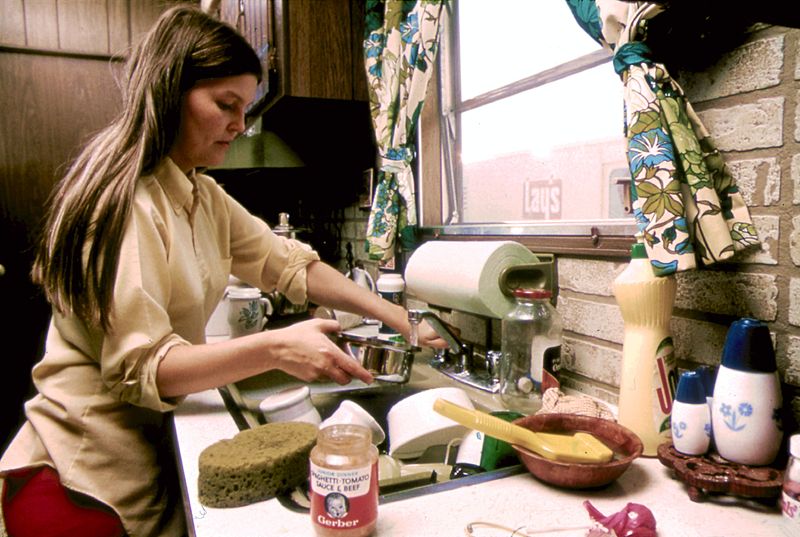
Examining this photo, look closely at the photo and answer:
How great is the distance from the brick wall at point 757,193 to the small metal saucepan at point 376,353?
55cm

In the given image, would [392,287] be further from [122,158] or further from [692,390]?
[692,390]

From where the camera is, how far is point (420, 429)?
3.00 ft

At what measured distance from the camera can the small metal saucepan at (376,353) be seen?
1.15m

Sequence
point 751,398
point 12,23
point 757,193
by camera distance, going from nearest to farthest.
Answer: point 751,398, point 757,193, point 12,23

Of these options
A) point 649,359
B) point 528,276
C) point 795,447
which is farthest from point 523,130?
point 795,447

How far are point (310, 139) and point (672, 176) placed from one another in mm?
1993

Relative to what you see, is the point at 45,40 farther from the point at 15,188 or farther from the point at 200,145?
the point at 200,145

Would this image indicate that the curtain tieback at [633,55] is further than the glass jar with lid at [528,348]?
No

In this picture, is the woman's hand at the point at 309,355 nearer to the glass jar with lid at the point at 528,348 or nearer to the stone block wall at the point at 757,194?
the glass jar with lid at the point at 528,348

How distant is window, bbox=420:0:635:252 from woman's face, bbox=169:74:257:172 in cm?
73

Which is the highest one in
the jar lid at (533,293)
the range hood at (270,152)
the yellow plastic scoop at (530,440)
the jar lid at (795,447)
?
the range hood at (270,152)

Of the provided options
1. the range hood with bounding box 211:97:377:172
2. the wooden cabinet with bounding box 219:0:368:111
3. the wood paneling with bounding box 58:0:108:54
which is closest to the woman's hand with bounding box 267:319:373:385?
the wooden cabinet with bounding box 219:0:368:111

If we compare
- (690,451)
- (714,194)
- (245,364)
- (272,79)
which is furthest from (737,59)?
(272,79)

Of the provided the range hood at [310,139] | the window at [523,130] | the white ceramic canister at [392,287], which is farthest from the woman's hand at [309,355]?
the range hood at [310,139]
